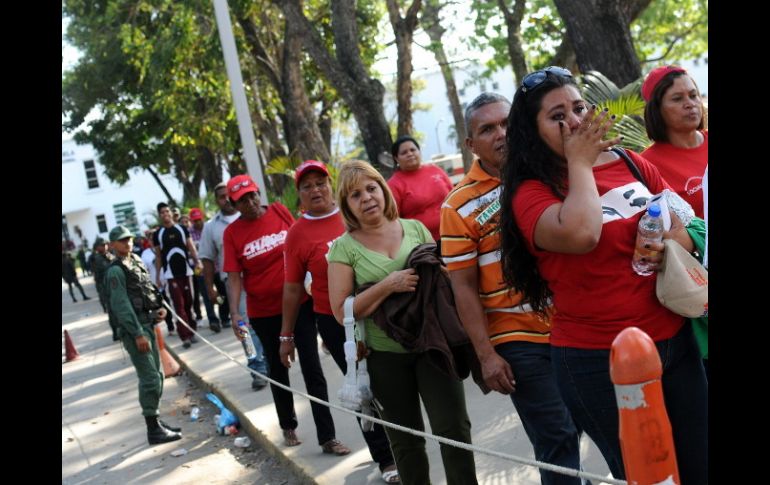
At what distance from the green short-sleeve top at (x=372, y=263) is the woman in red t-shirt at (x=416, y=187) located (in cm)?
273

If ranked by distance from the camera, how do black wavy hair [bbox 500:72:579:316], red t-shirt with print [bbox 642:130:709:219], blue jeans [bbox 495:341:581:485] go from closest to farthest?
black wavy hair [bbox 500:72:579:316], blue jeans [bbox 495:341:581:485], red t-shirt with print [bbox 642:130:709:219]

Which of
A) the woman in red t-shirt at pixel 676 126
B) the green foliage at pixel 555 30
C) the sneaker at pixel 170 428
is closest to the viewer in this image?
the woman in red t-shirt at pixel 676 126

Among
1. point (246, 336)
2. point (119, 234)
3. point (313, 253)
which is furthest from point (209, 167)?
point (313, 253)

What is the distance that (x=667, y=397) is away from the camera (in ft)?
9.24

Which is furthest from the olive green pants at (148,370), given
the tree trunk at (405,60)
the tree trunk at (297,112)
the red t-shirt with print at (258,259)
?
the tree trunk at (297,112)

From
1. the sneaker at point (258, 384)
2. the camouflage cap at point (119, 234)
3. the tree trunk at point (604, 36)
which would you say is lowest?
the sneaker at point (258, 384)

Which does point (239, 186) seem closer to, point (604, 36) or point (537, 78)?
point (537, 78)

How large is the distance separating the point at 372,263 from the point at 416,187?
9.99 ft

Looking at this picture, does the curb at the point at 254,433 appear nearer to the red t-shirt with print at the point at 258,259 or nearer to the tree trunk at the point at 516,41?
the red t-shirt with print at the point at 258,259

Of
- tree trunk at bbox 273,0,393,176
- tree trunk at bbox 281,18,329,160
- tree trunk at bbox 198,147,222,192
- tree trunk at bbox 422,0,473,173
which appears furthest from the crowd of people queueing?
tree trunk at bbox 198,147,222,192

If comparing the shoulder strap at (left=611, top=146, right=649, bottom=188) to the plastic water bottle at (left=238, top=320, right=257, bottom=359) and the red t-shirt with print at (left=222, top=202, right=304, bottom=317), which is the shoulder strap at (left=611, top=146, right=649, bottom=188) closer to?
the red t-shirt with print at (left=222, top=202, right=304, bottom=317)

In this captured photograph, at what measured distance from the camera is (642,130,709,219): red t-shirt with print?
4.07m

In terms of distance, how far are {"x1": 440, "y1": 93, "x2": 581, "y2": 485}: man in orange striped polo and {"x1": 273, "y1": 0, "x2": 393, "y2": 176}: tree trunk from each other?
8.62 meters

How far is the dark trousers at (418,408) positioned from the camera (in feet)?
13.5
